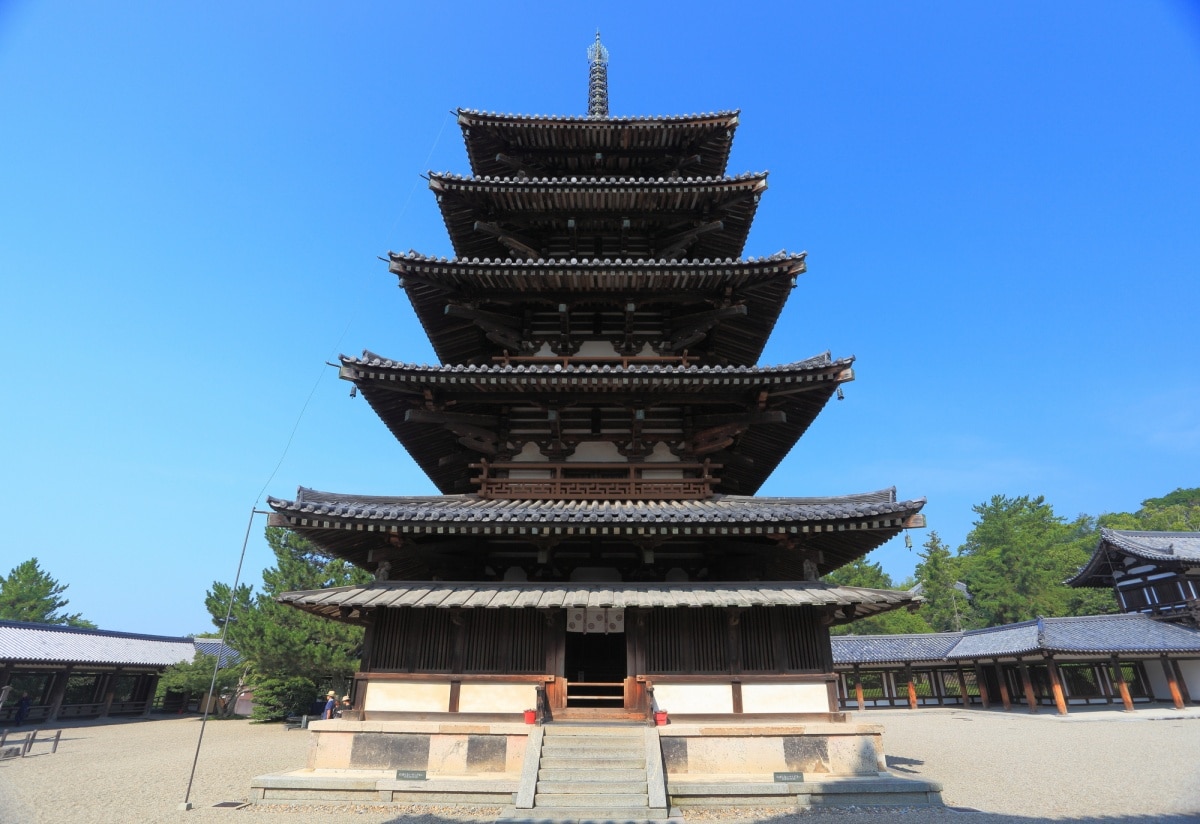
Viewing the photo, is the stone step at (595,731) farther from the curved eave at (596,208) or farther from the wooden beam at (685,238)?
the wooden beam at (685,238)

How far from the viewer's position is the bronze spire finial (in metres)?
25.3

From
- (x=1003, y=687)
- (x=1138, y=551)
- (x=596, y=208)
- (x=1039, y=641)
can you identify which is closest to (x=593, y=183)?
(x=596, y=208)

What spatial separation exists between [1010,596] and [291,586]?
6600cm

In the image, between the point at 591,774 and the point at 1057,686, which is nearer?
the point at 591,774

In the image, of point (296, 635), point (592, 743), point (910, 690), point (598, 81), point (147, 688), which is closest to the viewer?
point (592, 743)

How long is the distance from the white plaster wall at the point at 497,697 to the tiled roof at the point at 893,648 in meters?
36.4

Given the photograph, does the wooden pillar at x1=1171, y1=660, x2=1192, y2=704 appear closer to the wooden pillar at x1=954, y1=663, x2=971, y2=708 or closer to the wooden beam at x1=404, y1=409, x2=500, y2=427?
the wooden pillar at x1=954, y1=663, x2=971, y2=708

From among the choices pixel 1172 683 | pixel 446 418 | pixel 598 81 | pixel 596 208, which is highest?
pixel 598 81

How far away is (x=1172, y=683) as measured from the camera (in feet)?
111

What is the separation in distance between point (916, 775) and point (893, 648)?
1373 inches

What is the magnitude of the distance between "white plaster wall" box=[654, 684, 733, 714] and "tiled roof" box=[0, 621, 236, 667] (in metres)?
42.0

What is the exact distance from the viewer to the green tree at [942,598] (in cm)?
7100

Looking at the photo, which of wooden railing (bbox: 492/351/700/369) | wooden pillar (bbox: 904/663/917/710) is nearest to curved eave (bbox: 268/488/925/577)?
wooden railing (bbox: 492/351/700/369)

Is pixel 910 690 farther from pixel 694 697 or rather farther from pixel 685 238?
pixel 685 238
